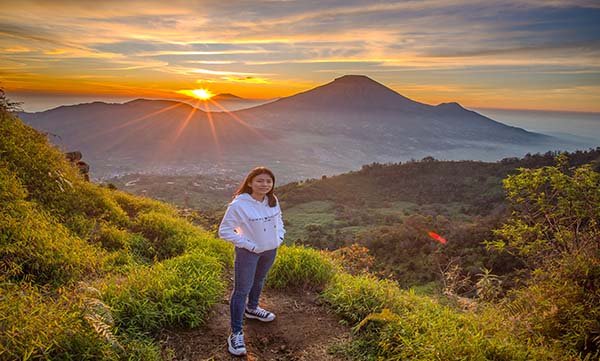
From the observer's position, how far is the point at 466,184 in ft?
179

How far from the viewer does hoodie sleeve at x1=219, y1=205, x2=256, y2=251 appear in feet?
14.3

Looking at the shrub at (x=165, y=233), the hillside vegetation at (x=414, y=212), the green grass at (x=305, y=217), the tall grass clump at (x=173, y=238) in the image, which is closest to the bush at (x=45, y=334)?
the tall grass clump at (x=173, y=238)

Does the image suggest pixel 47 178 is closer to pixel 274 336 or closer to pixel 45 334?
pixel 45 334

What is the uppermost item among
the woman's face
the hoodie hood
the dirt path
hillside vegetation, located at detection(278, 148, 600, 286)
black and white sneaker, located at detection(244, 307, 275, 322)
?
the woman's face

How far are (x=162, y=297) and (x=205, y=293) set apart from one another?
55 cm

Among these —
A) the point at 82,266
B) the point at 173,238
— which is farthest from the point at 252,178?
the point at 173,238

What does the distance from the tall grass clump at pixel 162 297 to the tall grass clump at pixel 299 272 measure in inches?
39.9

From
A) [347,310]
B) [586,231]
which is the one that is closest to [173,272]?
[347,310]

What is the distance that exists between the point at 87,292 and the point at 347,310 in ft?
10.6

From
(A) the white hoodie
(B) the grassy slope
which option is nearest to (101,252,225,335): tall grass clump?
(B) the grassy slope

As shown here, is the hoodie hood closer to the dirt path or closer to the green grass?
the dirt path

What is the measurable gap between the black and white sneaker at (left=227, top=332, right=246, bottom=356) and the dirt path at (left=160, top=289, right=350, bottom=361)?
0.06 m

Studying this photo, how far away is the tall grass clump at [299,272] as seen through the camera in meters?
6.42

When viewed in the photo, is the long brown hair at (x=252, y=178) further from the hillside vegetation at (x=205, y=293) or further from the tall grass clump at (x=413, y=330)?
the tall grass clump at (x=413, y=330)
